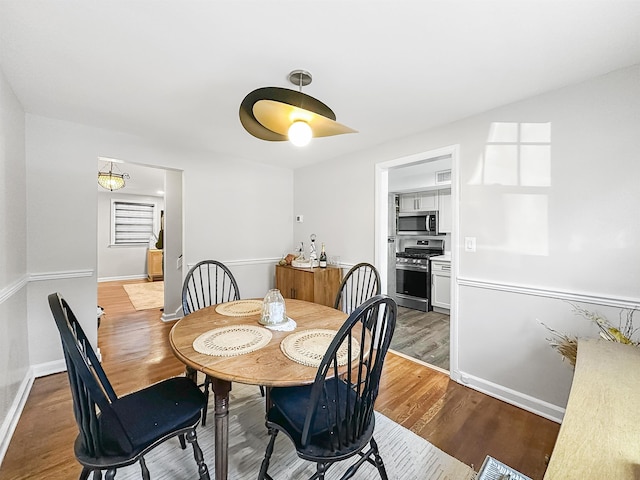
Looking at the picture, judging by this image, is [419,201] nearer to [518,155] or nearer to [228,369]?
[518,155]

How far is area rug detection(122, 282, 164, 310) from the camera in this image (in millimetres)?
4777

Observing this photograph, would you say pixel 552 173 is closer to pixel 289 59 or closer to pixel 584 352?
pixel 584 352

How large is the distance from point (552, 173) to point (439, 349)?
1975 mm

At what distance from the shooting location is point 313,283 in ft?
10.5

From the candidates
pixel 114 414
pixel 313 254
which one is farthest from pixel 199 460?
pixel 313 254

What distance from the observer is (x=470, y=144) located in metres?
2.34

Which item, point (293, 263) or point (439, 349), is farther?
point (293, 263)

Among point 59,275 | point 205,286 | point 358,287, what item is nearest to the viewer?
point 59,275

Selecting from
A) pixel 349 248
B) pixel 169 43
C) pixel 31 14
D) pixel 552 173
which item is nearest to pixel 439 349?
pixel 349 248

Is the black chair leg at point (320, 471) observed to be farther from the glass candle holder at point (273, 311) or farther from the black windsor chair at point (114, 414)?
the glass candle holder at point (273, 311)

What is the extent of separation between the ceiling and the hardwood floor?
2.24 meters

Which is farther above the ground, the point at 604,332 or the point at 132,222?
the point at 132,222

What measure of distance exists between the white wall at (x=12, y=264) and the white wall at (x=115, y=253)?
5095 millimetres

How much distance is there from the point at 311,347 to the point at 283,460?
0.77m
